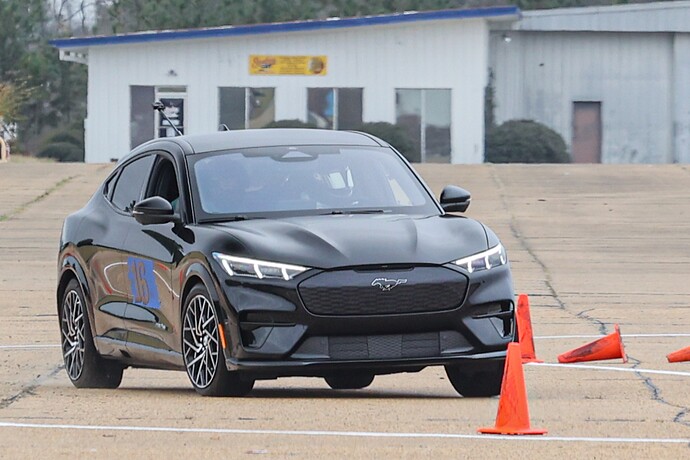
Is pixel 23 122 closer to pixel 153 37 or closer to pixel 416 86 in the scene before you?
pixel 153 37

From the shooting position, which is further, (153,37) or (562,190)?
(153,37)

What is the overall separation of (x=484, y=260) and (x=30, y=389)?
9.99ft

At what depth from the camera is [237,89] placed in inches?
1988

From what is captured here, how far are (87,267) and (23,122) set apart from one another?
5811 centimetres

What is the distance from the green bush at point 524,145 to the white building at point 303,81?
1.16 meters

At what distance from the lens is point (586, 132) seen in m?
56.6

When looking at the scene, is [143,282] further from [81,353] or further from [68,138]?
[68,138]

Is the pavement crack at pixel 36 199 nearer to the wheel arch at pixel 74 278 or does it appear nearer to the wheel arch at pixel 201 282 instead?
the wheel arch at pixel 74 278

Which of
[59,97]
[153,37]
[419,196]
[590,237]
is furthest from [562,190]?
[59,97]

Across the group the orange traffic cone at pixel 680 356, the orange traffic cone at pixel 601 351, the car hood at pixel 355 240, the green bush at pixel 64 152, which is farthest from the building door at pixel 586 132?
the car hood at pixel 355 240

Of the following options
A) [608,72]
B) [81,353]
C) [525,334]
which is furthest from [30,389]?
[608,72]

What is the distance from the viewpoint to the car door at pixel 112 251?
402 inches

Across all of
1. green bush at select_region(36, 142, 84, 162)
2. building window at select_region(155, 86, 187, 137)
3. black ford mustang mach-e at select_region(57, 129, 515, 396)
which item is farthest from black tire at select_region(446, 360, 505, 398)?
green bush at select_region(36, 142, 84, 162)

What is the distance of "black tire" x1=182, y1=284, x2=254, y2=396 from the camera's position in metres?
8.84
